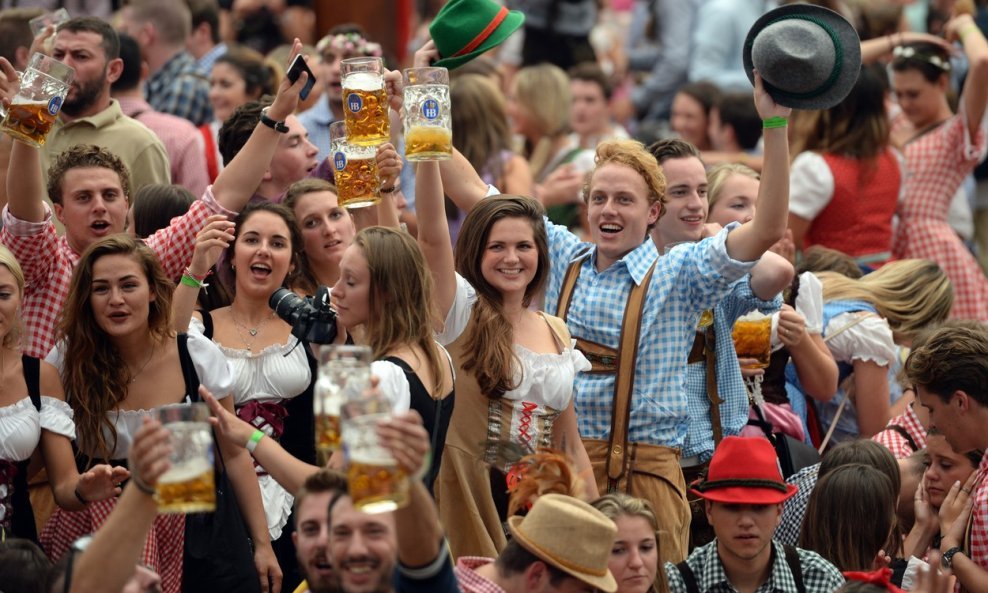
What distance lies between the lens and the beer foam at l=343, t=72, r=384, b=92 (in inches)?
191

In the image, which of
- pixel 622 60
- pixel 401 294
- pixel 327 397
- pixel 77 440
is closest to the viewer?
pixel 327 397

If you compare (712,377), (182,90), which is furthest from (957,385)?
(182,90)

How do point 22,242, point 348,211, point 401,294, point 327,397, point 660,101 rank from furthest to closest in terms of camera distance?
point 660,101 < point 348,211 < point 22,242 < point 401,294 < point 327,397

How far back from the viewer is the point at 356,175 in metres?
5.00

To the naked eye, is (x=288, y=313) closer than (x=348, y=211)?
Yes

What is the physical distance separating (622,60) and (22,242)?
850 centimetres

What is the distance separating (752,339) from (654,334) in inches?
30.7

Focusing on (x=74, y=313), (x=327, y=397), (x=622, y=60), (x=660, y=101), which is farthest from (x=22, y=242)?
(x=622, y=60)

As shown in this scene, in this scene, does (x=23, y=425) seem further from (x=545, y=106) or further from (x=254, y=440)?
(x=545, y=106)

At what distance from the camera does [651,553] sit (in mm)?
4715

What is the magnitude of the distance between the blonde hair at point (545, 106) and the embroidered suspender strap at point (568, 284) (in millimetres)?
3496

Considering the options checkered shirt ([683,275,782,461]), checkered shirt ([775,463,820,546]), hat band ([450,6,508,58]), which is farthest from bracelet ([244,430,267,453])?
checkered shirt ([775,463,820,546])

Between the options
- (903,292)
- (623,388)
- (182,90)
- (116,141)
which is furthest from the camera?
(182,90)

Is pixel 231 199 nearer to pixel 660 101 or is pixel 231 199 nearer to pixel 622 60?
pixel 660 101
